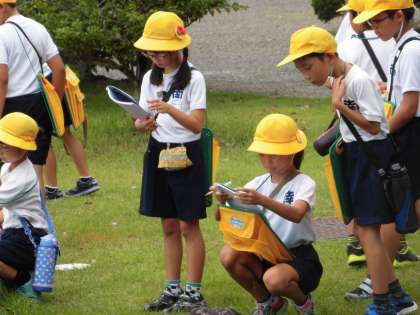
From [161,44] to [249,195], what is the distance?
114 centimetres

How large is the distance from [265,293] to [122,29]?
23.9 feet

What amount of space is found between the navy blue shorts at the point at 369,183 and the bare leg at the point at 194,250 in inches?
41.5

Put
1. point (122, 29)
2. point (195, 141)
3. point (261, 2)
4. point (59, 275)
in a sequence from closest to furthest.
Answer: point (195, 141), point (59, 275), point (122, 29), point (261, 2)

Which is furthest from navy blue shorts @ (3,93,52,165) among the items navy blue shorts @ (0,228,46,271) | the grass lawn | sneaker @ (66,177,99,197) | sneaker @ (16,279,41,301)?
sneaker @ (16,279,41,301)

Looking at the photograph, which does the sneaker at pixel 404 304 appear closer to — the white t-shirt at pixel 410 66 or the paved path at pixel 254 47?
the white t-shirt at pixel 410 66

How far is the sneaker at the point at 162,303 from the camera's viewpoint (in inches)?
243

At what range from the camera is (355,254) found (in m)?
6.99

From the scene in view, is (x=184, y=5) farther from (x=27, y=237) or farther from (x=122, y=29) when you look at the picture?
(x=27, y=237)

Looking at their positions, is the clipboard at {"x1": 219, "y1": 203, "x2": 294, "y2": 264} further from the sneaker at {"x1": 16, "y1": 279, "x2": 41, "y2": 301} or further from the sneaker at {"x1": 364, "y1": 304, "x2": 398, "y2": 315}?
the sneaker at {"x1": 16, "y1": 279, "x2": 41, "y2": 301}

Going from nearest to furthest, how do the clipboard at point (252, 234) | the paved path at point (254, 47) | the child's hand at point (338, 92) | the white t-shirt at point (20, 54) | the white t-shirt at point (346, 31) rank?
the child's hand at point (338, 92) < the clipboard at point (252, 234) < the white t-shirt at point (346, 31) < the white t-shirt at point (20, 54) < the paved path at point (254, 47)

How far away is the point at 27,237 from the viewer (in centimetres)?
638

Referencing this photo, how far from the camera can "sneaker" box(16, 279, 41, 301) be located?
250 inches

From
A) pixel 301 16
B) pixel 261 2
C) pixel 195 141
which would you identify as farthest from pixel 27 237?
pixel 261 2

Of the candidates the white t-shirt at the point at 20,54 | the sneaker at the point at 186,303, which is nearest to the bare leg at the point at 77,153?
the white t-shirt at the point at 20,54
